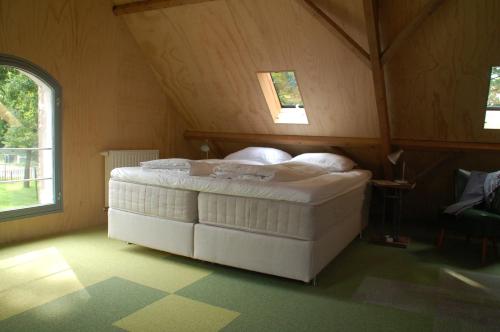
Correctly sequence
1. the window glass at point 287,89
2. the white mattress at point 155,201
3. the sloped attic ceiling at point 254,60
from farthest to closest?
1. the window glass at point 287,89
2. the sloped attic ceiling at point 254,60
3. the white mattress at point 155,201

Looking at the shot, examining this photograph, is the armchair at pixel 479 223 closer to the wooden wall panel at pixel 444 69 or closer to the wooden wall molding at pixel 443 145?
the wooden wall molding at pixel 443 145

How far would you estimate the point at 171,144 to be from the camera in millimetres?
5766

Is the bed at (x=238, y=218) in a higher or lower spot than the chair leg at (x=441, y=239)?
higher

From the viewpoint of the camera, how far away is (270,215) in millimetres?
3027

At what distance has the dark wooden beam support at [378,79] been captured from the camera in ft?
11.3

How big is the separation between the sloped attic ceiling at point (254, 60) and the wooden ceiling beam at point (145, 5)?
104 millimetres

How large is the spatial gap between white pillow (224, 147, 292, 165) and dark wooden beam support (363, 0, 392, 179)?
1.23 m

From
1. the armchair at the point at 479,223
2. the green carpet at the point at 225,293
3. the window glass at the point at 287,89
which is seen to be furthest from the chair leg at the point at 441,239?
the window glass at the point at 287,89

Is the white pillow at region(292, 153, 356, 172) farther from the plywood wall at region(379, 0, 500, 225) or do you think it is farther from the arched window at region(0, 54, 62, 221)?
the arched window at region(0, 54, 62, 221)

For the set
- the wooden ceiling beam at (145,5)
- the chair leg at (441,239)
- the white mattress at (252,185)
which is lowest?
the chair leg at (441,239)

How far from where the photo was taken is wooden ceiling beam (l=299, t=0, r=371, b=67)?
12.1ft

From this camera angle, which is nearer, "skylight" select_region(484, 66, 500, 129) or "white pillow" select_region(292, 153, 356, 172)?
"skylight" select_region(484, 66, 500, 129)

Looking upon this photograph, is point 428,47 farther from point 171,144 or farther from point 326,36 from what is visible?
point 171,144

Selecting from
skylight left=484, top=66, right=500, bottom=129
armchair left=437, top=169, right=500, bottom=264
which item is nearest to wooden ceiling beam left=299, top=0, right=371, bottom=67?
skylight left=484, top=66, right=500, bottom=129
